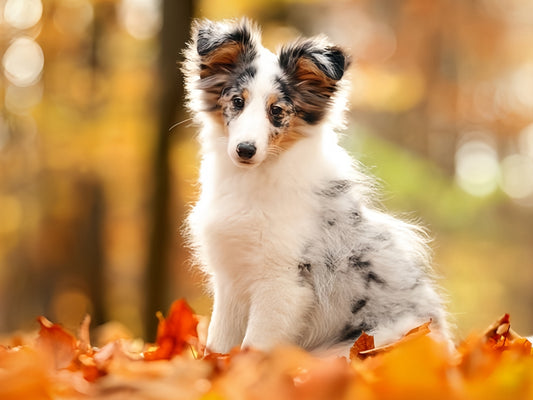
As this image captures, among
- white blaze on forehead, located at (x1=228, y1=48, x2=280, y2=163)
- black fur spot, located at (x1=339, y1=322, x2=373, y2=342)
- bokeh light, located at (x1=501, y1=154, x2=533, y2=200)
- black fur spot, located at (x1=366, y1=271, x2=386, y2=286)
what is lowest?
bokeh light, located at (x1=501, y1=154, x2=533, y2=200)

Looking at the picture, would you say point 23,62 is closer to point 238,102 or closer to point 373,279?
point 238,102

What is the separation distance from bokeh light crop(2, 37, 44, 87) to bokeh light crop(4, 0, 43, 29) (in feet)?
1.43

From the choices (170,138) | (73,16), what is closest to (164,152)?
(170,138)

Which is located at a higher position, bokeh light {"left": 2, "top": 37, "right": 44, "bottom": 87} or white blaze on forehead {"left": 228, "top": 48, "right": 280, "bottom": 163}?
white blaze on forehead {"left": 228, "top": 48, "right": 280, "bottom": 163}

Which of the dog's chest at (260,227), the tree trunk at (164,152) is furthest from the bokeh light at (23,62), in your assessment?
the dog's chest at (260,227)

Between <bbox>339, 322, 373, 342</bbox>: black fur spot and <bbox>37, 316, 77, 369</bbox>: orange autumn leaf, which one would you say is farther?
<bbox>339, 322, 373, 342</bbox>: black fur spot

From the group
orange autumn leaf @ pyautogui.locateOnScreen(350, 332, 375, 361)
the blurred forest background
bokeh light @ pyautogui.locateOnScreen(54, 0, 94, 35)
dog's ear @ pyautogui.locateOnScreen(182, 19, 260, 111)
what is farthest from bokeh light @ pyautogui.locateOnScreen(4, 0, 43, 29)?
orange autumn leaf @ pyautogui.locateOnScreen(350, 332, 375, 361)

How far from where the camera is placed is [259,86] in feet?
11.3

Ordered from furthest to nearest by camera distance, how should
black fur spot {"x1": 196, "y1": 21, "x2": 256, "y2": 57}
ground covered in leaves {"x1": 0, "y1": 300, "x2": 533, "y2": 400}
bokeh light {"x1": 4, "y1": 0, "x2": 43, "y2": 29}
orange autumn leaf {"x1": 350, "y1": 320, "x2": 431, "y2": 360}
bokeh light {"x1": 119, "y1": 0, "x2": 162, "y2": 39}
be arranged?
bokeh light {"x1": 119, "y1": 0, "x2": 162, "y2": 39} < bokeh light {"x1": 4, "y1": 0, "x2": 43, "y2": 29} < black fur spot {"x1": 196, "y1": 21, "x2": 256, "y2": 57} < orange autumn leaf {"x1": 350, "y1": 320, "x2": 431, "y2": 360} < ground covered in leaves {"x1": 0, "y1": 300, "x2": 533, "y2": 400}

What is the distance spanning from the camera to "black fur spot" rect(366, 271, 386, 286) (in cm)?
333

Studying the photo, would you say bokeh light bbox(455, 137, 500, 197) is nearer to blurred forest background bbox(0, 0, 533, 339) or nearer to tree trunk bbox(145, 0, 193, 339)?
blurred forest background bbox(0, 0, 533, 339)

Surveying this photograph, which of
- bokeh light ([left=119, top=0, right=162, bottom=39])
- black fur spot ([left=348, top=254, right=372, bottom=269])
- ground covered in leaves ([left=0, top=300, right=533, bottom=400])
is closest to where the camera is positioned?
ground covered in leaves ([left=0, top=300, right=533, bottom=400])

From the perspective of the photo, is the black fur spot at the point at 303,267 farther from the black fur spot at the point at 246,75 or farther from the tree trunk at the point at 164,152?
the tree trunk at the point at 164,152

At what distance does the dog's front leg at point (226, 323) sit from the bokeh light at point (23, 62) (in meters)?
8.67
